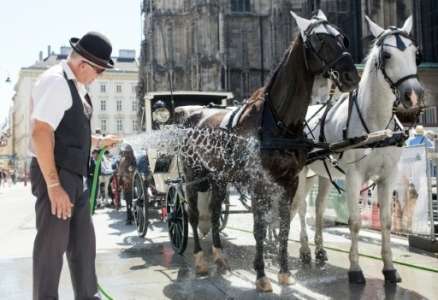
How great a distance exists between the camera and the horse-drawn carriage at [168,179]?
7175 mm

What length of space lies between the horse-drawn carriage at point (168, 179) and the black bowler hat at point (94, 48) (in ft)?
11.2

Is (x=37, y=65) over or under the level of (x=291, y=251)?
over

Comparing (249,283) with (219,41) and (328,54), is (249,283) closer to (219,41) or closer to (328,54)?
(328,54)

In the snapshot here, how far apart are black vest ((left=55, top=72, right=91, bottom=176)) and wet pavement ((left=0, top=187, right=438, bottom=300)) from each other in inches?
91.1

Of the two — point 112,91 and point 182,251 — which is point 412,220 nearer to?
point 182,251

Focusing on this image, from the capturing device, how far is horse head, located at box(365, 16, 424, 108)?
480 centimetres

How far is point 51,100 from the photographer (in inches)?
120

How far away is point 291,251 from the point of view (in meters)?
7.72

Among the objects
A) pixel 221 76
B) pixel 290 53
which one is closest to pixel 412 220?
pixel 290 53

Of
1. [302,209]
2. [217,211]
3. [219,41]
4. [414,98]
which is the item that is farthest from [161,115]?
[219,41]

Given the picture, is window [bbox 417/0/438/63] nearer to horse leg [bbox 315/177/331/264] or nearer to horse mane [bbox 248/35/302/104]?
horse leg [bbox 315/177/331/264]

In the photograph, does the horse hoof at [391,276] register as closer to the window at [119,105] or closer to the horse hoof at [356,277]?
the horse hoof at [356,277]

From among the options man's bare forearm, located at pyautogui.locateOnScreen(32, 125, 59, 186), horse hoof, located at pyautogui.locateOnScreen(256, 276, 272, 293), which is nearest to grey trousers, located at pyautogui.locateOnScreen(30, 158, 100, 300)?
man's bare forearm, located at pyautogui.locateOnScreen(32, 125, 59, 186)

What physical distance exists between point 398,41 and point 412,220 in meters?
3.59
